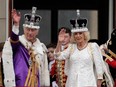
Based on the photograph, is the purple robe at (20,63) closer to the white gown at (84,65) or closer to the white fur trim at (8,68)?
the white fur trim at (8,68)

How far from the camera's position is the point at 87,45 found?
8609 mm

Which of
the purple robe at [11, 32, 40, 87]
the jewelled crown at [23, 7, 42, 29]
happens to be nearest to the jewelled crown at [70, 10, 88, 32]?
the jewelled crown at [23, 7, 42, 29]

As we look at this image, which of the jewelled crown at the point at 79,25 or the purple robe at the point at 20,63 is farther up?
the jewelled crown at the point at 79,25

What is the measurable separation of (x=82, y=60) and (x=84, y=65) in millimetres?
76

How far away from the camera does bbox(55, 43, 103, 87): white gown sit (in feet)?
27.8

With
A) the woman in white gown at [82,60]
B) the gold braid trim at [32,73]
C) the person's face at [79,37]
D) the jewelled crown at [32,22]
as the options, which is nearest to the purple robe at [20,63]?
the gold braid trim at [32,73]

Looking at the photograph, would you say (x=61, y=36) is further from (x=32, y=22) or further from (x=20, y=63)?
(x=20, y=63)

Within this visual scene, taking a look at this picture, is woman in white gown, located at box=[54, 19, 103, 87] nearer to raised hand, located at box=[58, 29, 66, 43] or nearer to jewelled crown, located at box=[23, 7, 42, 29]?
raised hand, located at box=[58, 29, 66, 43]

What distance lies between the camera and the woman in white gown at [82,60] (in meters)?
Answer: 8.47

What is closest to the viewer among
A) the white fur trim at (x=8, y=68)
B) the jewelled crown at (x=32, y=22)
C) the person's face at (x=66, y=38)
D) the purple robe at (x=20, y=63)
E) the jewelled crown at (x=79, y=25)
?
the white fur trim at (x=8, y=68)

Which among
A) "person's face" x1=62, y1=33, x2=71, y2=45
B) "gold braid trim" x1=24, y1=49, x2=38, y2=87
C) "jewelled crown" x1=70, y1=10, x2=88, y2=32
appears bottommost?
"gold braid trim" x1=24, y1=49, x2=38, y2=87

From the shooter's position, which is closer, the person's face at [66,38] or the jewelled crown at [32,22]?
Result: the jewelled crown at [32,22]

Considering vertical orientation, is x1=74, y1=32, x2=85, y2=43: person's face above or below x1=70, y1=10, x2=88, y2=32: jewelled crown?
below

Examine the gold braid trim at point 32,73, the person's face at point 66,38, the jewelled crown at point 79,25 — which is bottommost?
the gold braid trim at point 32,73
